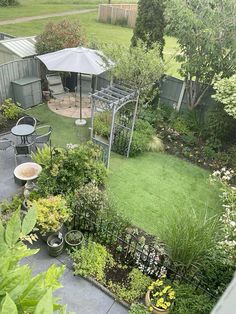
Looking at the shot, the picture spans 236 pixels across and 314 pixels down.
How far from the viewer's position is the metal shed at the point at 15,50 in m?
9.83

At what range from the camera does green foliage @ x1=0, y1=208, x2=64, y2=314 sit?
1.01 metres

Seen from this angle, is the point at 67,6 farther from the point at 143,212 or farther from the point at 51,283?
the point at 51,283

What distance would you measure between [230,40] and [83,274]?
23.8ft

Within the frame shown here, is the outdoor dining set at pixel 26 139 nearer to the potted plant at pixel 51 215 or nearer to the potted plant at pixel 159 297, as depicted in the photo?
the potted plant at pixel 51 215

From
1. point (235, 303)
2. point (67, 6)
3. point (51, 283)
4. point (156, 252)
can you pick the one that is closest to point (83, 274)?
point (156, 252)

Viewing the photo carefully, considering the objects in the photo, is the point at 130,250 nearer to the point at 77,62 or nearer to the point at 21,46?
the point at 77,62

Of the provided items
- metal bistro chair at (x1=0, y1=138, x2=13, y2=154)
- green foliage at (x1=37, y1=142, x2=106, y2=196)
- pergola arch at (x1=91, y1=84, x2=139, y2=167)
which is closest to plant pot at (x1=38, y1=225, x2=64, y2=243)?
green foliage at (x1=37, y1=142, x2=106, y2=196)

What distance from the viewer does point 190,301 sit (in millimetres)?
4152

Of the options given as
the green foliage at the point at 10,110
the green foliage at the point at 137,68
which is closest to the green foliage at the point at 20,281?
the green foliage at the point at 137,68

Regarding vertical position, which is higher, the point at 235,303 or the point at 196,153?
the point at 235,303

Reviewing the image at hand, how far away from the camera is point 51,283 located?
1390mm

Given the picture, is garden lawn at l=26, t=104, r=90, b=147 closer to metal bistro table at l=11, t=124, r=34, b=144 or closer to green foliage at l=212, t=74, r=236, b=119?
metal bistro table at l=11, t=124, r=34, b=144

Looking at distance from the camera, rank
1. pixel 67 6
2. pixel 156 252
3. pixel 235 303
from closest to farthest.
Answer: pixel 235 303, pixel 156 252, pixel 67 6

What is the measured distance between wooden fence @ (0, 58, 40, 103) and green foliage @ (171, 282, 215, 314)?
7901mm
